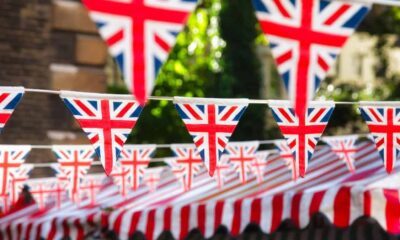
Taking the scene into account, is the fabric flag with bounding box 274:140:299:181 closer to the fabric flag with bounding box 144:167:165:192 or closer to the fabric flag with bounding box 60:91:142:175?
the fabric flag with bounding box 144:167:165:192

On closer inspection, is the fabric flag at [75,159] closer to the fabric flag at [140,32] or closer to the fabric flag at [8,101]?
the fabric flag at [8,101]

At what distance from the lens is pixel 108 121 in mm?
5750

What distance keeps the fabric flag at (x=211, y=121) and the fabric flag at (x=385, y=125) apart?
0.81 meters

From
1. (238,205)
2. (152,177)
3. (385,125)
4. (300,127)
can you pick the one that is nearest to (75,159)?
(152,177)

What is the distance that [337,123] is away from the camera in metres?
18.5

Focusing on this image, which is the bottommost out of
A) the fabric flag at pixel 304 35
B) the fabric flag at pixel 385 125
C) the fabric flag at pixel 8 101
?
the fabric flag at pixel 385 125

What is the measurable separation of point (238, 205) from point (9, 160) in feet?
6.39

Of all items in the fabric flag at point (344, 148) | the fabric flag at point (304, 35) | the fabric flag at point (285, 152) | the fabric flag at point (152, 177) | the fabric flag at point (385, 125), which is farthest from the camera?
the fabric flag at point (152, 177)

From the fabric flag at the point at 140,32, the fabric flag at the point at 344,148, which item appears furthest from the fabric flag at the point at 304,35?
the fabric flag at the point at 344,148

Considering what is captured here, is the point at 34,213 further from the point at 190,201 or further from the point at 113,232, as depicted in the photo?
the point at 190,201

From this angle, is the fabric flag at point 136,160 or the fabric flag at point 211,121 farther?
the fabric flag at point 136,160

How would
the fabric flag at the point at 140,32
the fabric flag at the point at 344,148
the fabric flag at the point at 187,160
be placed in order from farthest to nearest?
the fabric flag at the point at 187,160
the fabric flag at the point at 344,148
the fabric flag at the point at 140,32

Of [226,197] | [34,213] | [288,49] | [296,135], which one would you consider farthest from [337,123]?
[288,49]

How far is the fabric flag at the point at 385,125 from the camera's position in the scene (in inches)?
227
